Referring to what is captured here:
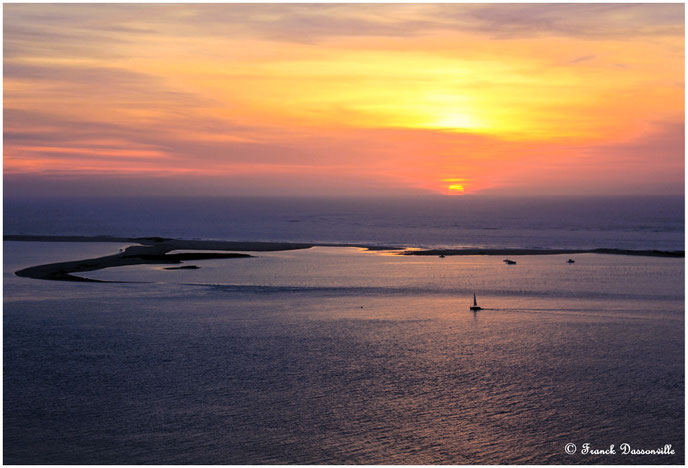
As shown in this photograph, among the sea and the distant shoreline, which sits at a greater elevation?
the distant shoreline

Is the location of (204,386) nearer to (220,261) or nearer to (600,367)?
(600,367)

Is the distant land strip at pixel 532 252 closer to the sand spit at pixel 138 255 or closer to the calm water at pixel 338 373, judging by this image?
the sand spit at pixel 138 255

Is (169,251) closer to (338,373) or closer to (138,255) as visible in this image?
(138,255)

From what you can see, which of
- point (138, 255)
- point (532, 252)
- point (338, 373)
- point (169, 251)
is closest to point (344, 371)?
point (338, 373)

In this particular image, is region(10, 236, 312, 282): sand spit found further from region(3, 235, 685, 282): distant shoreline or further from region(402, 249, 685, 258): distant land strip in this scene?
region(402, 249, 685, 258): distant land strip

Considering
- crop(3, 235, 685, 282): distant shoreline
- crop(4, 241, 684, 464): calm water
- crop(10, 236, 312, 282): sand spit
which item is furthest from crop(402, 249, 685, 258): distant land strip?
crop(4, 241, 684, 464): calm water

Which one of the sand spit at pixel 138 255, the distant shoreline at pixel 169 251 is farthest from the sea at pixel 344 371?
the distant shoreline at pixel 169 251
